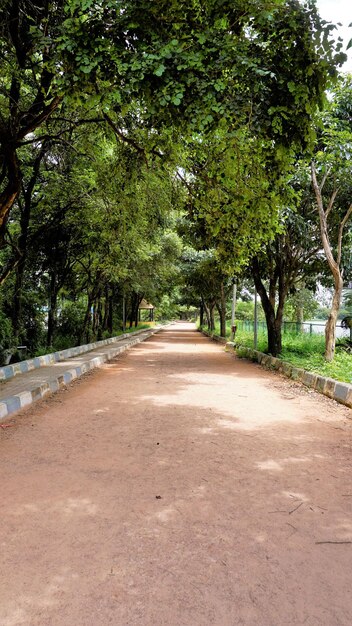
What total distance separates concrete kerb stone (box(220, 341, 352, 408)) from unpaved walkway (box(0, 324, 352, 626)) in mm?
1139

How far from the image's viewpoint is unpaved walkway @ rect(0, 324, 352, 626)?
2338 mm

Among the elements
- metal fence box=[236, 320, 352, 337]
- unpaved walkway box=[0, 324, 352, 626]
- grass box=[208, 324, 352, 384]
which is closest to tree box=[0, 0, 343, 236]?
unpaved walkway box=[0, 324, 352, 626]

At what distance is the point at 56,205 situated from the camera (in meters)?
13.9

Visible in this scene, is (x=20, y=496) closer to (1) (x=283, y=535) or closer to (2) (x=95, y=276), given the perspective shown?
(1) (x=283, y=535)

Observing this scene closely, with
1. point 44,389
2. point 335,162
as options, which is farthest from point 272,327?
point 44,389

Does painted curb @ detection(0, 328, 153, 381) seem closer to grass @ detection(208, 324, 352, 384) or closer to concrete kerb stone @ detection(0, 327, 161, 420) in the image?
concrete kerb stone @ detection(0, 327, 161, 420)

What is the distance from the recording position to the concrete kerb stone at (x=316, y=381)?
25.3ft

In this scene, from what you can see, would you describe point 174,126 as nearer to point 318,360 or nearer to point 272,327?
point 318,360

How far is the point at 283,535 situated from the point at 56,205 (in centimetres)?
1263

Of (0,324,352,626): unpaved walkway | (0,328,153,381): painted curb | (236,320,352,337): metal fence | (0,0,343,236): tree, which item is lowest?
(0,324,352,626): unpaved walkway

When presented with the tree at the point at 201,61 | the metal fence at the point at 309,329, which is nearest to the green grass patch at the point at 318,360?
the metal fence at the point at 309,329

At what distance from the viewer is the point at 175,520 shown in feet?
10.8

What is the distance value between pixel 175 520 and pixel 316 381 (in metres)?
6.47

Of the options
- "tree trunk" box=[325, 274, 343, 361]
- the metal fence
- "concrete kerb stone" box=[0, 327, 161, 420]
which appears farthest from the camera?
the metal fence
